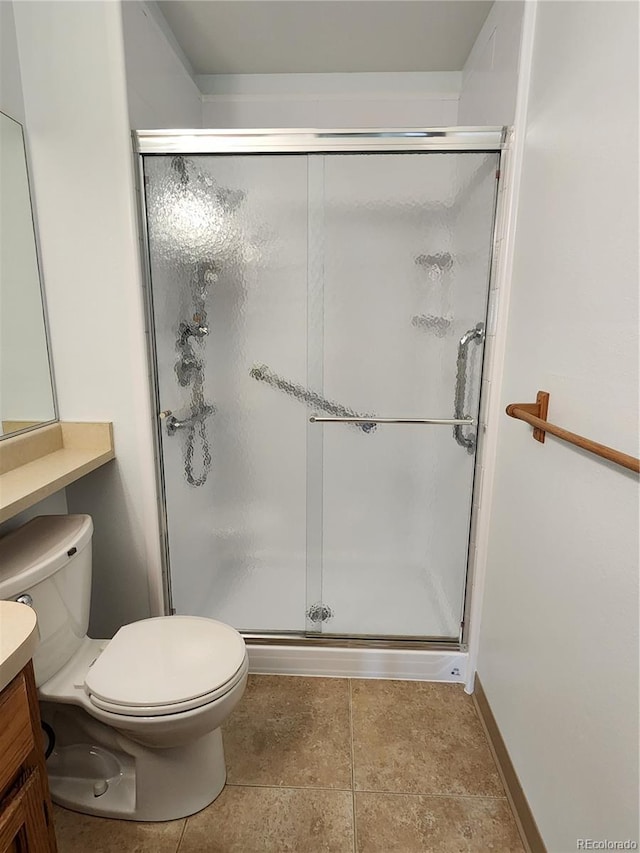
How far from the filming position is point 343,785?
1.38 m

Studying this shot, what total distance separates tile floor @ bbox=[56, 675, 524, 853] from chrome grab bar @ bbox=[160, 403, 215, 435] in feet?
3.38

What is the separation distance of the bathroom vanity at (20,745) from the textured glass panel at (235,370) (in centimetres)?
100

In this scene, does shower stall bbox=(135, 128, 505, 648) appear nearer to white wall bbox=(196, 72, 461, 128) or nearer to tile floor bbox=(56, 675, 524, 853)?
tile floor bbox=(56, 675, 524, 853)

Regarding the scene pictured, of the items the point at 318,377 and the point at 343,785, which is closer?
the point at 343,785

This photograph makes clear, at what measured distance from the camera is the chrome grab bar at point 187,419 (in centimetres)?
178

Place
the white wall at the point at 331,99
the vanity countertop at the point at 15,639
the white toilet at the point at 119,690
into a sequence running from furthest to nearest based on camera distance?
the white wall at the point at 331,99, the white toilet at the point at 119,690, the vanity countertop at the point at 15,639

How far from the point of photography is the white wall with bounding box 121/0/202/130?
4.72ft

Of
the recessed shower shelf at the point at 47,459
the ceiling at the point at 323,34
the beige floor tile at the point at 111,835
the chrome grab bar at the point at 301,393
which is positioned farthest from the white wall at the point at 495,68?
the beige floor tile at the point at 111,835

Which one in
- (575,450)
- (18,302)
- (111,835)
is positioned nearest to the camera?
(575,450)

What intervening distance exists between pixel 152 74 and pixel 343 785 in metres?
2.39

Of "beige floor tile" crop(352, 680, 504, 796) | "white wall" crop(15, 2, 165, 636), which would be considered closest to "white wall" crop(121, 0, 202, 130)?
"white wall" crop(15, 2, 165, 636)

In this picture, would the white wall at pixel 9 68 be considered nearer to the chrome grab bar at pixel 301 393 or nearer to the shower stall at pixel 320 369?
the shower stall at pixel 320 369

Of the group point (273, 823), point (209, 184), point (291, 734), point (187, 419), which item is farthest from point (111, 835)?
point (209, 184)

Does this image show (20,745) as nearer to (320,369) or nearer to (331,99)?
(320,369)
